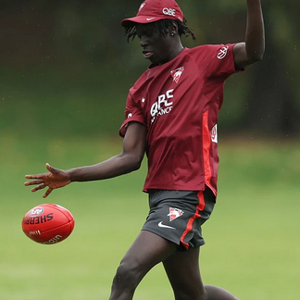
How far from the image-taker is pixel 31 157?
17172 millimetres

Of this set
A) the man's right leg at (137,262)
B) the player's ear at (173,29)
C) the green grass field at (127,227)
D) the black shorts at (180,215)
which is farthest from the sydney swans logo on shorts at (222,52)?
the green grass field at (127,227)

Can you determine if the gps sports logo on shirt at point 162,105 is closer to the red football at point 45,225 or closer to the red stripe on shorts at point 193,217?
the red stripe on shorts at point 193,217

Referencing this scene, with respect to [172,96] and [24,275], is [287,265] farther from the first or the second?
[172,96]

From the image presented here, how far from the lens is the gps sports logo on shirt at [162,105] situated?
5.54m

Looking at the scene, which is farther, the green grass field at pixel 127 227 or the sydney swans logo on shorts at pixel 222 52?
the green grass field at pixel 127 227

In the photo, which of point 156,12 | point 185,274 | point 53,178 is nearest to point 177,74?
point 156,12

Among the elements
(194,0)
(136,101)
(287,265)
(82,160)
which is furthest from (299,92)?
(136,101)

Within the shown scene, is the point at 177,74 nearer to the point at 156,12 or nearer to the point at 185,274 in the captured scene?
the point at 156,12

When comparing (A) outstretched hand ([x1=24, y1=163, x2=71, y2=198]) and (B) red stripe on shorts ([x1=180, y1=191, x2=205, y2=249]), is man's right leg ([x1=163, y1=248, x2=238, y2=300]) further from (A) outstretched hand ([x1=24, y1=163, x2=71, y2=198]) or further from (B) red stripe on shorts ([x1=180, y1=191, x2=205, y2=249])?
(A) outstretched hand ([x1=24, y1=163, x2=71, y2=198])

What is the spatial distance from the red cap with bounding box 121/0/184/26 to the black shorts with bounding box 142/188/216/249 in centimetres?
123

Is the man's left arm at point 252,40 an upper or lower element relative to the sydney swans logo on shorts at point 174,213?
upper

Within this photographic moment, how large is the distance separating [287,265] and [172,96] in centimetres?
415

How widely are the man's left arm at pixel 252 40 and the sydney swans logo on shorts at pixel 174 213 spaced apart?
1.09 m

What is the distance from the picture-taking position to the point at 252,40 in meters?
5.25
